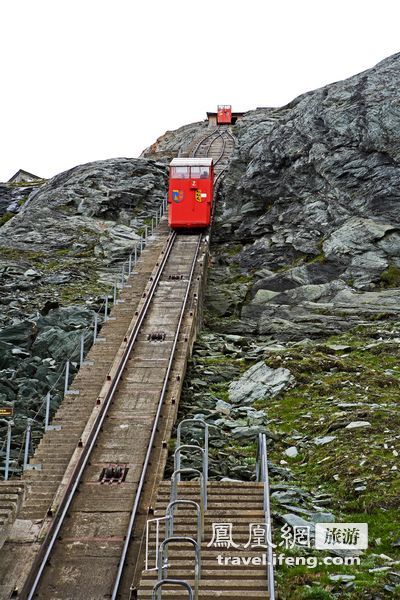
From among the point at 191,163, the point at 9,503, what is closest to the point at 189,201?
the point at 191,163

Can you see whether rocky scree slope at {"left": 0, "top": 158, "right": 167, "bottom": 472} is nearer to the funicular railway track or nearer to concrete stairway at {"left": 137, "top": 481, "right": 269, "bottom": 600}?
the funicular railway track

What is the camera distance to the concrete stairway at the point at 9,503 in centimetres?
1166

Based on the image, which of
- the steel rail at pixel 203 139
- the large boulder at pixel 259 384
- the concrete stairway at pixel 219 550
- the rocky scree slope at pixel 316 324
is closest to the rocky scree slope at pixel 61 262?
the rocky scree slope at pixel 316 324

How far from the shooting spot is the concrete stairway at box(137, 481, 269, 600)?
979 centimetres

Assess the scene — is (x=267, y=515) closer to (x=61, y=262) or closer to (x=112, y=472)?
(x=112, y=472)

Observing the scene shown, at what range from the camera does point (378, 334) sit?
23.7 m

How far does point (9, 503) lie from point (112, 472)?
2861 mm

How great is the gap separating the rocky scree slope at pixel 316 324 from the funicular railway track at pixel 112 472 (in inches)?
43.0

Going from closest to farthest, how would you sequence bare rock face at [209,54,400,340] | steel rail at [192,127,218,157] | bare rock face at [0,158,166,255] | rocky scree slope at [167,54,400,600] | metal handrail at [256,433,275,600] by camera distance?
metal handrail at [256,433,275,600]
rocky scree slope at [167,54,400,600]
bare rock face at [209,54,400,340]
bare rock face at [0,158,166,255]
steel rail at [192,127,218,157]

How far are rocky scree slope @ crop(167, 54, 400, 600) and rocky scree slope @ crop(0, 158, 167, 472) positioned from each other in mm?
4236

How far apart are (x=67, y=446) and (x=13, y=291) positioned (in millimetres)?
16226

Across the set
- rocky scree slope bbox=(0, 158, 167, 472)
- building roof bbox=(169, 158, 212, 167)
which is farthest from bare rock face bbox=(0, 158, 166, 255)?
building roof bbox=(169, 158, 212, 167)

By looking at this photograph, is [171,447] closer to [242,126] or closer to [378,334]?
[378,334]

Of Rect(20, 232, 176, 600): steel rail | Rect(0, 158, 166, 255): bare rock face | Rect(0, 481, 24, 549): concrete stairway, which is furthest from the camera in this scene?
Rect(0, 158, 166, 255): bare rock face
